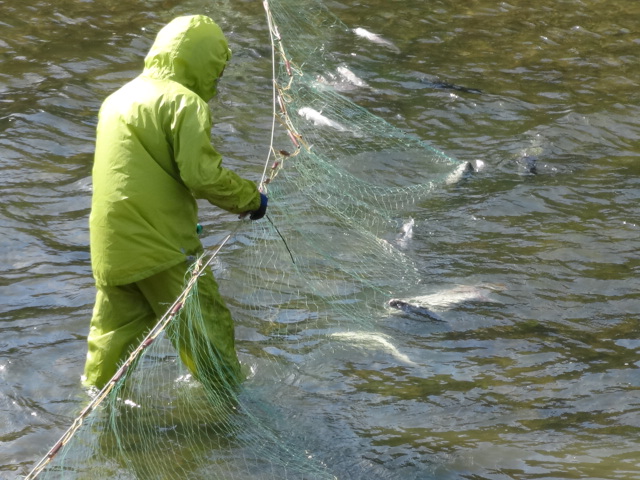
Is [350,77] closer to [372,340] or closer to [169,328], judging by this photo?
[372,340]

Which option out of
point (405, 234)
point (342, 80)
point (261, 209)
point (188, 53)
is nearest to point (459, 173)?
point (405, 234)

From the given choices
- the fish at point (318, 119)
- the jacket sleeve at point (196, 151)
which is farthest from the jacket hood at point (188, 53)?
the fish at point (318, 119)

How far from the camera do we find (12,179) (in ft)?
26.9

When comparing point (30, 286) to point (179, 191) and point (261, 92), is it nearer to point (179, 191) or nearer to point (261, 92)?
point (179, 191)

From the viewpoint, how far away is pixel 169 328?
495 cm

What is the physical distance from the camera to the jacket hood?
15.6 ft

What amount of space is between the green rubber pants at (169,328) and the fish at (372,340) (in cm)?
116

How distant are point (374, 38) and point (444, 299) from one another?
5.75 metres

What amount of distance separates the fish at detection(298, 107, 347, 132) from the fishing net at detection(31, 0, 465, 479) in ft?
0.05

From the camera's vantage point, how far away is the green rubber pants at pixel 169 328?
496 cm

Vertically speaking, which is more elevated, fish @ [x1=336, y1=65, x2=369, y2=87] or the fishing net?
fish @ [x1=336, y1=65, x2=369, y2=87]

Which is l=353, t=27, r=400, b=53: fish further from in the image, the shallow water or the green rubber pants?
the green rubber pants

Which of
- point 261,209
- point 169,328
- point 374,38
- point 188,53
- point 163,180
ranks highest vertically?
point 188,53

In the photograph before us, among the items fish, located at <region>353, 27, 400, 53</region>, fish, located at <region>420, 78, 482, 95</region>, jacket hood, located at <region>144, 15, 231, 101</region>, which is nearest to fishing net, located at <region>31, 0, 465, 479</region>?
jacket hood, located at <region>144, 15, 231, 101</region>
